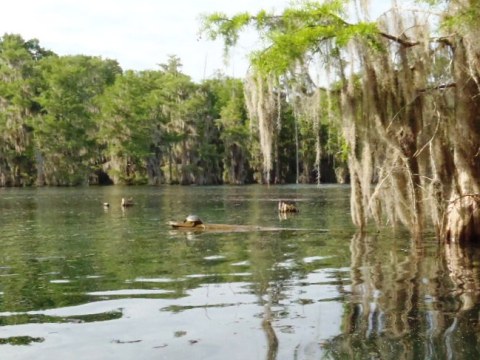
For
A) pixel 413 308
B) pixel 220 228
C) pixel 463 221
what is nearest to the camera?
pixel 413 308

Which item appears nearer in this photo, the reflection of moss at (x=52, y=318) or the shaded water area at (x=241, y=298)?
the shaded water area at (x=241, y=298)

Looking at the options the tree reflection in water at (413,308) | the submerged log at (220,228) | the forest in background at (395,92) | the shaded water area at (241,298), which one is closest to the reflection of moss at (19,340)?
the shaded water area at (241,298)

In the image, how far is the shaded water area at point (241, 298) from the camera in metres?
7.25

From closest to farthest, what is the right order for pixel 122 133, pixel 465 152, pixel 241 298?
pixel 241 298, pixel 465 152, pixel 122 133

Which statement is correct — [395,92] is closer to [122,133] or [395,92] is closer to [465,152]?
[465,152]

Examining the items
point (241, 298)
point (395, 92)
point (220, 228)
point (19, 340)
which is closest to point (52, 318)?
point (19, 340)

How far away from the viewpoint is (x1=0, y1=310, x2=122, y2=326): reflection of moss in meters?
8.70

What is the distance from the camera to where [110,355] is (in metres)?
7.09

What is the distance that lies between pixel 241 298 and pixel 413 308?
8.72 feet

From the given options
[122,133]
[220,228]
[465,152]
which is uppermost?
[122,133]

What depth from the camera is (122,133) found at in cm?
8712

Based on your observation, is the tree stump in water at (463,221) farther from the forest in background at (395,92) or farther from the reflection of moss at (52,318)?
the reflection of moss at (52,318)

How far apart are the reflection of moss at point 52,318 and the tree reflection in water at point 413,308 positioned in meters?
3.27

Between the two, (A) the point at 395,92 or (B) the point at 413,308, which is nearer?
(B) the point at 413,308
